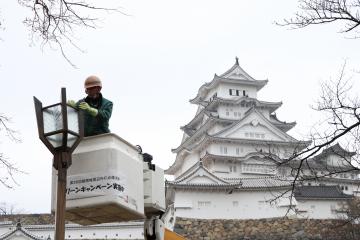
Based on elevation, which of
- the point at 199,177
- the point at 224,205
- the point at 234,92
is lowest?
the point at 224,205

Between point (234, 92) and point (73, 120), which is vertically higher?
point (234, 92)

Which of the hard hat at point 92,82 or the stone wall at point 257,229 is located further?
the stone wall at point 257,229

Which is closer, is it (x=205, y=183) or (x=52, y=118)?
(x=52, y=118)

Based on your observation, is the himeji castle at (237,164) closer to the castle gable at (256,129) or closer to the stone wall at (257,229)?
the castle gable at (256,129)

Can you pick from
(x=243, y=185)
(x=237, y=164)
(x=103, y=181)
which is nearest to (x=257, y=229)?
(x=243, y=185)

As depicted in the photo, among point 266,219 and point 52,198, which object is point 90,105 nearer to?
point 52,198

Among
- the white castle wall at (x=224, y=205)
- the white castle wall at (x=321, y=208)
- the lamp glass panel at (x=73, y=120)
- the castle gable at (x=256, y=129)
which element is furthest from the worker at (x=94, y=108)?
the castle gable at (x=256, y=129)

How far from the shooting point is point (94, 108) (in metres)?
3.30

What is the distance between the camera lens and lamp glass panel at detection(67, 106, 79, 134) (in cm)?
288

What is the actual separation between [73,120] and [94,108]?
15.3 inches

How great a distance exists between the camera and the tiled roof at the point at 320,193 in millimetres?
31250

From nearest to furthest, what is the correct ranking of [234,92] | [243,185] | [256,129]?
→ [243,185], [256,129], [234,92]

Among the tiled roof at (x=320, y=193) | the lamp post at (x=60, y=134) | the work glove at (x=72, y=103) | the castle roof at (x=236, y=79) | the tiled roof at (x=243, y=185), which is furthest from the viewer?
Answer: the castle roof at (x=236, y=79)

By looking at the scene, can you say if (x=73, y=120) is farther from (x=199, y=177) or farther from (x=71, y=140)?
(x=199, y=177)
